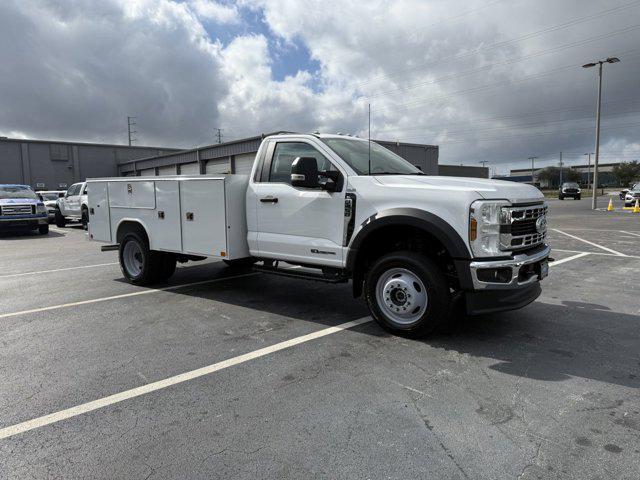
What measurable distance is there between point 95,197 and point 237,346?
5.07 m

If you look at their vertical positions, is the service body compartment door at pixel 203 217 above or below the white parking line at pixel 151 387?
above

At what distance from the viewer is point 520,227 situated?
447 centimetres

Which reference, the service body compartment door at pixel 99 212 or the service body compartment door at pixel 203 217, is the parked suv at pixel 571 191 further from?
the service body compartment door at pixel 203 217

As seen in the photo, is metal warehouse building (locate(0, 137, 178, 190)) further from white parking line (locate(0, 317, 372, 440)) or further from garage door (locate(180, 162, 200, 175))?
white parking line (locate(0, 317, 372, 440))

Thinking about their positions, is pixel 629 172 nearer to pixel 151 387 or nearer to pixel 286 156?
pixel 286 156

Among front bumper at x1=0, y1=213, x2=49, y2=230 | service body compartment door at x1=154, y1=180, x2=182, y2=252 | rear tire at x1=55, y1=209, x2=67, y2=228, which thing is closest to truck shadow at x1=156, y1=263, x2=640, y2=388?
service body compartment door at x1=154, y1=180, x2=182, y2=252

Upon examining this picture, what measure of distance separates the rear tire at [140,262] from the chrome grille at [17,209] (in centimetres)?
1201

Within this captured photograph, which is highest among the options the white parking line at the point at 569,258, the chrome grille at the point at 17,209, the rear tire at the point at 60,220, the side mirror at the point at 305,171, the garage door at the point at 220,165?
the garage door at the point at 220,165

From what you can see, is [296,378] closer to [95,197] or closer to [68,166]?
[95,197]

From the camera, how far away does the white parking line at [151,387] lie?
10.2 feet

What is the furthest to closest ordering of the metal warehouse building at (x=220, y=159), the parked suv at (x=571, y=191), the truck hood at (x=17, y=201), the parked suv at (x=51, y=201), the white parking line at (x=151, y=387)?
the parked suv at (x=571, y=191), the metal warehouse building at (x=220, y=159), the parked suv at (x=51, y=201), the truck hood at (x=17, y=201), the white parking line at (x=151, y=387)

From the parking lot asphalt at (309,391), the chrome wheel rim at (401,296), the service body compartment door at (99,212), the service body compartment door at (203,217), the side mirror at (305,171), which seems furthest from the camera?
the service body compartment door at (99,212)

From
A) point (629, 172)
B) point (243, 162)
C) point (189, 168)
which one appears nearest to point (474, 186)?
point (243, 162)

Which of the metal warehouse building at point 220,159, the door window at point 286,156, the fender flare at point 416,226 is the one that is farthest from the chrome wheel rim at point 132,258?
the metal warehouse building at point 220,159
